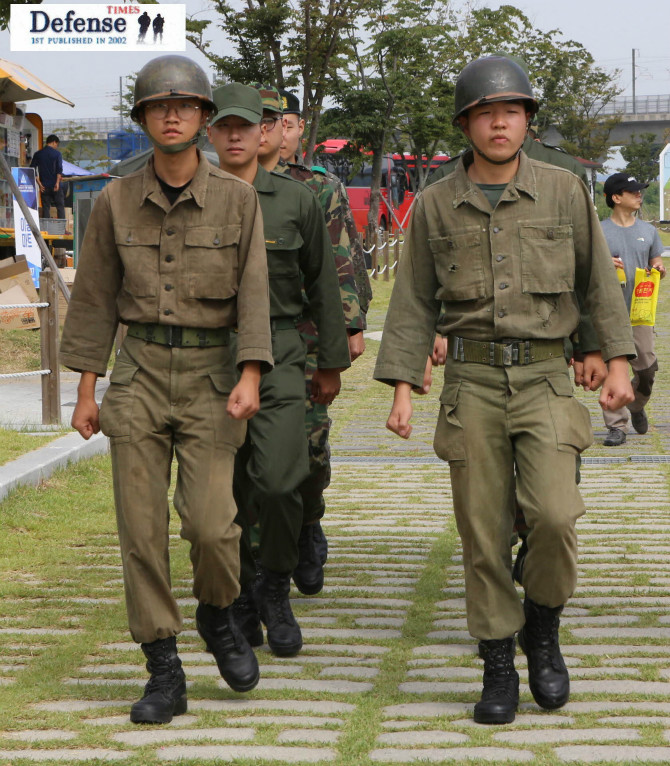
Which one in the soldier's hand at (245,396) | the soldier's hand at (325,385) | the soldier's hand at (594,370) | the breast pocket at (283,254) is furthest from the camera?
the soldier's hand at (325,385)

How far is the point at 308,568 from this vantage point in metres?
5.95

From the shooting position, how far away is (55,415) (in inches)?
401

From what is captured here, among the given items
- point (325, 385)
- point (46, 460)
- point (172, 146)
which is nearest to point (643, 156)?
point (46, 460)

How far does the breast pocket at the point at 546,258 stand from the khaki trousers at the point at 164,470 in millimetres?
1045

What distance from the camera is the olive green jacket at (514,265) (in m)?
4.32

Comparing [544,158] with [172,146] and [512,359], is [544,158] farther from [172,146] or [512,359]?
[172,146]

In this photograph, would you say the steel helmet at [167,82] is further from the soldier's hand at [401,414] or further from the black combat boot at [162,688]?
the black combat boot at [162,688]

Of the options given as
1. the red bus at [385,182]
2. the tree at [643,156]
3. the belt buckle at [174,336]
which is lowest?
the belt buckle at [174,336]

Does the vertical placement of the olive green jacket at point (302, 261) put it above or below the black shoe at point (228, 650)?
above

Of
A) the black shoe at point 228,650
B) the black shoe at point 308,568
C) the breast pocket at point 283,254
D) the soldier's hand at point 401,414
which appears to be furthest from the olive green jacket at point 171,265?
the black shoe at point 308,568

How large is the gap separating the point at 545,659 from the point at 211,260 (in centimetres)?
167

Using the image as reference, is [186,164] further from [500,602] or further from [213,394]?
[500,602]

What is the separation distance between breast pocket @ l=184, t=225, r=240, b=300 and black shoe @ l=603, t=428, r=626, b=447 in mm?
6540

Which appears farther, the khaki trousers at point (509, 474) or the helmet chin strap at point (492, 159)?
the helmet chin strap at point (492, 159)
